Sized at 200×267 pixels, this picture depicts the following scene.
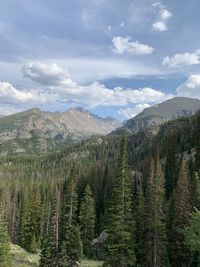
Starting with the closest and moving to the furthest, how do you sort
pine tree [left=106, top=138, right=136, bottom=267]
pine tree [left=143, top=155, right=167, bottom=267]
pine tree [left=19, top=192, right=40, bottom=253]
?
pine tree [left=106, top=138, right=136, bottom=267] → pine tree [left=143, top=155, right=167, bottom=267] → pine tree [left=19, top=192, right=40, bottom=253]

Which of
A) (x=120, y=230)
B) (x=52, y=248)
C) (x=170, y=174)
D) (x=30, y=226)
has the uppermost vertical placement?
(x=170, y=174)

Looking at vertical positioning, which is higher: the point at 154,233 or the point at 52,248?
the point at 154,233

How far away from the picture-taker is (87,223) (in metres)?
85.2

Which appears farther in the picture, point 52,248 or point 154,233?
point 154,233

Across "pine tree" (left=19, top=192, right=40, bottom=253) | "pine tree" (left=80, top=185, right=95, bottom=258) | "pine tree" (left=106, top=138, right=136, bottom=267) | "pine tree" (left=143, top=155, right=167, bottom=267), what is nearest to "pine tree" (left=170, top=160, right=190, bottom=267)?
"pine tree" (left=143, top=155, right=167, bottom=267)

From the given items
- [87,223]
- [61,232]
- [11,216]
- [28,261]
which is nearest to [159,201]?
[61,232]

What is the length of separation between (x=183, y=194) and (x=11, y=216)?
226ft

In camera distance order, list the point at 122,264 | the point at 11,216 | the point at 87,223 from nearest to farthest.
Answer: the point at 122,264 < the point at 87,223 < the point at 11,216

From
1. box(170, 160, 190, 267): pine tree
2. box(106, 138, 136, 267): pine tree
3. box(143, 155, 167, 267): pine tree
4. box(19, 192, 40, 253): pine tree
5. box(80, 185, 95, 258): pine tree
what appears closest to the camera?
box(106, 138, 136, 267): pine tree

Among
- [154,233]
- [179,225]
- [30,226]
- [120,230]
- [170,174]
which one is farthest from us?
[170,174]

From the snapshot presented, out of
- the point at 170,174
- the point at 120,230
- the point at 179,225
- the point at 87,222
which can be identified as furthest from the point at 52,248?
the point at 170,174

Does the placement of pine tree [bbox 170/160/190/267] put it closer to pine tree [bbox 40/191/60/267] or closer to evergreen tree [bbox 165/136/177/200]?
pine tree [bbox 40/191/60/267]

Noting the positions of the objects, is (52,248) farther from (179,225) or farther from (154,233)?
(179,225)

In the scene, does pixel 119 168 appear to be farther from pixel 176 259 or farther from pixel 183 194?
pixel 176 259
